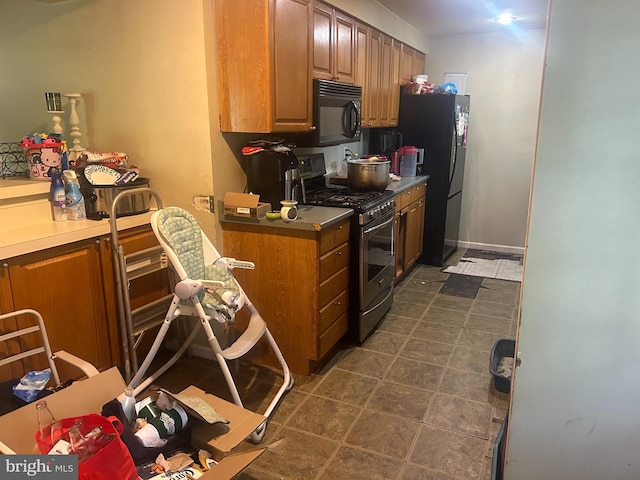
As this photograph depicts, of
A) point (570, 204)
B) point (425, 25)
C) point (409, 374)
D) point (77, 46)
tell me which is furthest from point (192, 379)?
point (425, 25)

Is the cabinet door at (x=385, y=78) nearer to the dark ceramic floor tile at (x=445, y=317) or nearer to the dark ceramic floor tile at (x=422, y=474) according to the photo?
the dark ceramic floor tile at (x=445, y=317)

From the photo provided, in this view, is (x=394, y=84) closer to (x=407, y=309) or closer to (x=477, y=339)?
(x=407, y=309)

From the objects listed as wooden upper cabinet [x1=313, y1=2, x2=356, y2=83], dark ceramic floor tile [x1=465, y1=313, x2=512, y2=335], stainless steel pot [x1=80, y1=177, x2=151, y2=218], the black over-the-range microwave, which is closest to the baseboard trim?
dark ceramic floor tile [x1=465, y1=313, x2=512, y2=335]

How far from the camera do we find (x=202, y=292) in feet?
7.54

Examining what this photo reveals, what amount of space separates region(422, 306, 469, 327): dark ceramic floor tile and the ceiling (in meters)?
2.43

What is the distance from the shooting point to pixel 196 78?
2.57m

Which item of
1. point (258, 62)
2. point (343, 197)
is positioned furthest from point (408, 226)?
point (258, 62)

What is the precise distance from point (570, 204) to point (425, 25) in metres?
4.21

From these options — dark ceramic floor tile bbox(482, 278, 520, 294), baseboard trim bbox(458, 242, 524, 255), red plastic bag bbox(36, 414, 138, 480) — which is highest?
red plastic bag bbox(36, 414, 138, 480)

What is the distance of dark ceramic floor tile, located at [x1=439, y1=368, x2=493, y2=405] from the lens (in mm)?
2607

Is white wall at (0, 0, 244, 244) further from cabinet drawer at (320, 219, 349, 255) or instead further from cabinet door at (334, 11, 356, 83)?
cabinet door at (334, 11, 356, 83)

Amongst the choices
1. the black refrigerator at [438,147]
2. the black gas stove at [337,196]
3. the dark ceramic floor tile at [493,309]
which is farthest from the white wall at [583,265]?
the black refrigerator at [438,147]

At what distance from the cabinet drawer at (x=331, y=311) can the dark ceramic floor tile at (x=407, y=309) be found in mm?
Result: 807

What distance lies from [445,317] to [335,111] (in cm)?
175
